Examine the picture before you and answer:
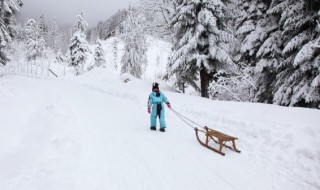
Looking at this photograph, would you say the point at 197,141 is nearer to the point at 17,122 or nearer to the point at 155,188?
the point at 155,188

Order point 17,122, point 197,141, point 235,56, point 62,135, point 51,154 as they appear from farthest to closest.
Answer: point 235,56 < point 17,122 < point 197,141 < point 62,135 < point 51,154

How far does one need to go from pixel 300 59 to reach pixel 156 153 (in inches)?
267

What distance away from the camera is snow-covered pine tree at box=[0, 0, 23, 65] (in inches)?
819

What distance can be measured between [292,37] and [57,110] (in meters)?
11.5

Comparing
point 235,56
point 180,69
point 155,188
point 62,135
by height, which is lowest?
point 155,188

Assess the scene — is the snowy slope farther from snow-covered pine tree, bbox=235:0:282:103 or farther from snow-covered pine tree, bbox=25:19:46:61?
snow-covered pine tree, bbox=25:19:46:61

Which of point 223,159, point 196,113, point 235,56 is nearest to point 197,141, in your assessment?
point 223,159

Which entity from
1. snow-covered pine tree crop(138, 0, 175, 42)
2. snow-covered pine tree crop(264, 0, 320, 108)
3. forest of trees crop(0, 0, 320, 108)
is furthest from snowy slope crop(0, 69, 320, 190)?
snow-covered pine tree crop(138, 0, 175, 42)

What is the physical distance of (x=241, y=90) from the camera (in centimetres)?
1326

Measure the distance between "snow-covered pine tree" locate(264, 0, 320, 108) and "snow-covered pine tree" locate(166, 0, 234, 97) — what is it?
10.5ft

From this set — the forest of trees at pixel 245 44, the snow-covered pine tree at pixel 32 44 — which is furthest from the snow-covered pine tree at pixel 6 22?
the snow-covered pine tree at pixel 32 44

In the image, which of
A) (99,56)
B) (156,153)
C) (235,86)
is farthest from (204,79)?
(99,56)

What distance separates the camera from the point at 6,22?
22484 millimetres

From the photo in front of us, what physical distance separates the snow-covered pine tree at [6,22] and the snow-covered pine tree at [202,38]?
1690 centimetres
